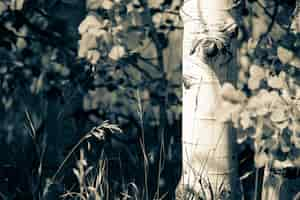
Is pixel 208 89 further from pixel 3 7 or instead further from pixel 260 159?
pixel 3 7

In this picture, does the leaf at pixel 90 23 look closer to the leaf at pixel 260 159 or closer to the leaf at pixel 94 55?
the leaf at pixel 94 55

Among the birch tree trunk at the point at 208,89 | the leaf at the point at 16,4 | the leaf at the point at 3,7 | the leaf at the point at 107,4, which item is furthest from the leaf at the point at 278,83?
the leaf at the point at 3,7

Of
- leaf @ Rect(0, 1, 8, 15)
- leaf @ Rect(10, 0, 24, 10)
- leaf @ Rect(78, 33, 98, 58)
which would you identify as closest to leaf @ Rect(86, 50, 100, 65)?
leaf @ Rect(78, 33, 98, 58)

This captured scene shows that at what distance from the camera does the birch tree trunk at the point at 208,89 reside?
161cm

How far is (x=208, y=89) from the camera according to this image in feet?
5.32

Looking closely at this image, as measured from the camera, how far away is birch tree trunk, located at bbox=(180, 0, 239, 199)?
5.29 ft

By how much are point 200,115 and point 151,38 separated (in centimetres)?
116

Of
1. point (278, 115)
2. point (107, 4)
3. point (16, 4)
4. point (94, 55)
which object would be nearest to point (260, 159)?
point (278, 115)

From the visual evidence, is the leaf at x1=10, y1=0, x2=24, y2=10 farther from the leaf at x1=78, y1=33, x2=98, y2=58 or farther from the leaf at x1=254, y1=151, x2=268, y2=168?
the leaf at x1=254, y1=151, x2=268, y2=168

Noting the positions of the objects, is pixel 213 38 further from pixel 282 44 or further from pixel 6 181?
pixel 6 181

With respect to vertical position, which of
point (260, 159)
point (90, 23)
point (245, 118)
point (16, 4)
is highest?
point (16, 4)

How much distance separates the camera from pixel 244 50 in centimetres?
195

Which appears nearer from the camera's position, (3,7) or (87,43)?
(87,43)

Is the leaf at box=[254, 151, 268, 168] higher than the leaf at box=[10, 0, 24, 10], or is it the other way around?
the leaf at box=[10, 0, 24, 10]
